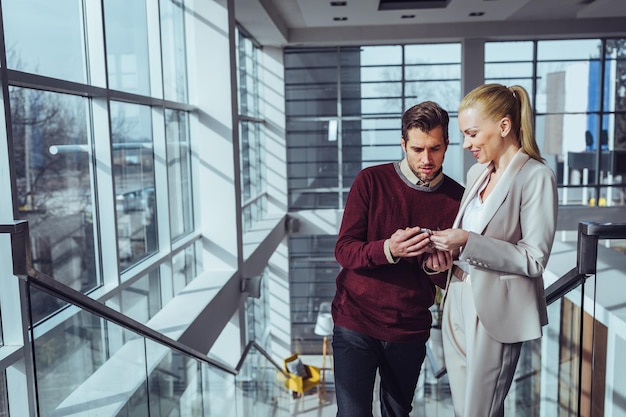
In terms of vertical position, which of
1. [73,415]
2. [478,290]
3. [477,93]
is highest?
[477,93]

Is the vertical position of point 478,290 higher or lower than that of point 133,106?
lower

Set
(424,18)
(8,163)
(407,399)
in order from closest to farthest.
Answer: (407,399), (8,163), (424,18)

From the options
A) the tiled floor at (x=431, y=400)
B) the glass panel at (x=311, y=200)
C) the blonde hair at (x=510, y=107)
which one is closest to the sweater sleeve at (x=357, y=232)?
the blonde hair at (x=510, y=107)

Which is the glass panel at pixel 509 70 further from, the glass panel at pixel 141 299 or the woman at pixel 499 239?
the woman at pixel 499 239

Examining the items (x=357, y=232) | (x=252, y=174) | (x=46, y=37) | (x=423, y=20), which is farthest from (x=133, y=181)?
(x=423, y=20)

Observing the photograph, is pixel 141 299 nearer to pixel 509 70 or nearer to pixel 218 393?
pixel 218 393

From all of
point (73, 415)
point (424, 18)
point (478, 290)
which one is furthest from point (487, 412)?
point (424, 18)

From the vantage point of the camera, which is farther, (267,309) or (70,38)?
(267,309)

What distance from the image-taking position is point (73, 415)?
2.68 meters

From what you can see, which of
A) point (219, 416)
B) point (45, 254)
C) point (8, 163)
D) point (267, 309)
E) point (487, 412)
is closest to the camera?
point (487, 412)

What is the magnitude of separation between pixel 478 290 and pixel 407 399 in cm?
83

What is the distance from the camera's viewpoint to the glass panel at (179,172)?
7.26 meters

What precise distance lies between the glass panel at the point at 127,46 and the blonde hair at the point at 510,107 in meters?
4.23

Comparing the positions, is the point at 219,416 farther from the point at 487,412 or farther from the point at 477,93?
the point at 477,93
